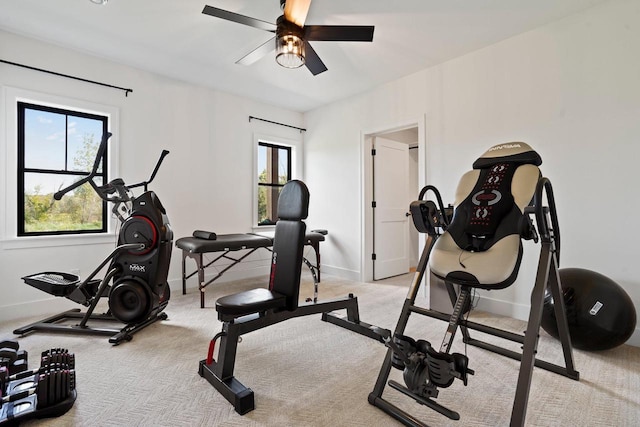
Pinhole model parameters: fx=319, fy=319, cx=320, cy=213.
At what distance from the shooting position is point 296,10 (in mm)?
2287

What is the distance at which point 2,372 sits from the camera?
1.73m

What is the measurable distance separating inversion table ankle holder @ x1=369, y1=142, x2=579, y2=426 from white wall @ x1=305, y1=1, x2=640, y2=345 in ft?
4.04

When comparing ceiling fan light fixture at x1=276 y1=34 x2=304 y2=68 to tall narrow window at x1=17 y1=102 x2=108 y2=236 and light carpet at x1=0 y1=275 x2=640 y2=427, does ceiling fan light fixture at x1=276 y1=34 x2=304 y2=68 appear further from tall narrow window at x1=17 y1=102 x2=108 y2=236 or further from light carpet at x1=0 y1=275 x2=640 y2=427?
tall narrow window at x1=17 y1=102 x2=108 y2=236

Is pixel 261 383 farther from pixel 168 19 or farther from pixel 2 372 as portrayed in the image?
pixel 168 19

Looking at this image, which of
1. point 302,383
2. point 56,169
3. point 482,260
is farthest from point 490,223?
point 56,169

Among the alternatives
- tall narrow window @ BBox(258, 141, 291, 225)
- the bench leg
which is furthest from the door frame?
the bench leg

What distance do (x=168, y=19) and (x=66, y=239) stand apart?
2537 mm

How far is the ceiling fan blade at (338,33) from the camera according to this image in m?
2.29

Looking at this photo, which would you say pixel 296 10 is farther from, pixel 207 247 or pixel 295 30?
pixel 207 247

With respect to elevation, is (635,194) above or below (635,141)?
below

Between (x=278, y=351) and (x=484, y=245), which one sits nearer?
(x=484, y=245)

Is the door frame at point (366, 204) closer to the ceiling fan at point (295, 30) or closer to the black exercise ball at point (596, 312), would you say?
the ceiling fan at point (295, 30)

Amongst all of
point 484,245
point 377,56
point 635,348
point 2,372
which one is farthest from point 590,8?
point 2,372

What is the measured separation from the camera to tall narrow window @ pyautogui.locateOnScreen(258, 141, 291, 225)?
5352 mm
